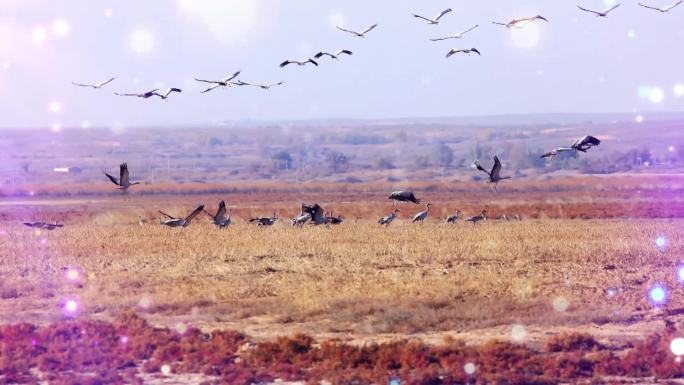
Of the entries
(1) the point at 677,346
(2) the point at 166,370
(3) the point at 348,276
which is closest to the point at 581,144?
(1) the point at 677,346

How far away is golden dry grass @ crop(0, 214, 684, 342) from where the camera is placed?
894 inches

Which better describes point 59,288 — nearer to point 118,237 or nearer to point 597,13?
point 118,237

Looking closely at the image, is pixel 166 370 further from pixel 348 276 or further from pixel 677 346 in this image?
pixel 348 276

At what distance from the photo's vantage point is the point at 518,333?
21.0 m

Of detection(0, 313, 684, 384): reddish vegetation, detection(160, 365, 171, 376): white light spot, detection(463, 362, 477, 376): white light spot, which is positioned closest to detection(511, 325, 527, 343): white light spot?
detection(0, 313, 684, 384): reddish vegetation

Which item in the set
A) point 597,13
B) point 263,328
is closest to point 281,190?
point 263,328

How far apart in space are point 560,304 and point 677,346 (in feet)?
15.3

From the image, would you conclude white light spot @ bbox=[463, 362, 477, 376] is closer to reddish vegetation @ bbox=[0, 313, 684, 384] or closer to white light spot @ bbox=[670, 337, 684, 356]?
reddish vegetation @ bbox=[0, 313, 684, 384]

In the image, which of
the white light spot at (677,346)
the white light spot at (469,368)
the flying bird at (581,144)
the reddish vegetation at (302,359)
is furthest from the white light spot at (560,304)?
the flying bird at (581,144)

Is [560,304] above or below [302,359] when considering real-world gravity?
above

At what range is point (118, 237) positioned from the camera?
1598 inches

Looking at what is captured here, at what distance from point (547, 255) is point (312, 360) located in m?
15.7

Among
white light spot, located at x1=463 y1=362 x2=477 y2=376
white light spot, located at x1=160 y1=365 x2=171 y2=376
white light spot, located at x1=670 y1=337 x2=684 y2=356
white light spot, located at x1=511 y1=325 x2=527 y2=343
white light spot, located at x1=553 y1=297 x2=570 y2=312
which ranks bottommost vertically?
white light spot, located at x1=160 y1=365 x2=171 y2=376

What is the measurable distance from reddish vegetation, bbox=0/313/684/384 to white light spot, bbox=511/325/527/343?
0.90 metres
